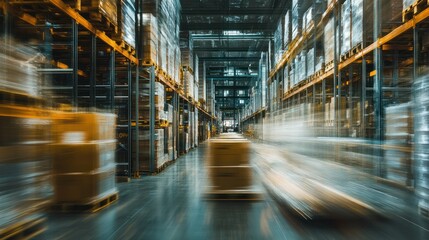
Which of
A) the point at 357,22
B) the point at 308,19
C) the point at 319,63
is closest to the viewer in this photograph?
the point at 357,22

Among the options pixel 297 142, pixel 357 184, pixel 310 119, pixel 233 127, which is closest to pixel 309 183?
pixel 357 184

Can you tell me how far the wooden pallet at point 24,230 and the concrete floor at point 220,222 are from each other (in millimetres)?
303

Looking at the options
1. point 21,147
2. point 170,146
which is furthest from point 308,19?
point 21,147

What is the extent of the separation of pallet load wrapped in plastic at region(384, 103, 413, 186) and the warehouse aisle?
7.49 feet

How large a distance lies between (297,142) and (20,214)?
6322 millimetres

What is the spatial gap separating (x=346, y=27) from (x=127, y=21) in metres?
4.76

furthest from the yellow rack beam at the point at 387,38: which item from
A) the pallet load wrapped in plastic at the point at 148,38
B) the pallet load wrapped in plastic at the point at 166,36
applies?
the pallet load wrapped in plastic at the point at 148,38

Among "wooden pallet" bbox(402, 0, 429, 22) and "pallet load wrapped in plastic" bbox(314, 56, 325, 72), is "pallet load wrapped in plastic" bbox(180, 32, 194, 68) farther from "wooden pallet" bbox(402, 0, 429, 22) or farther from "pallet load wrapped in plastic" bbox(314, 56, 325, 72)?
"wooden pallet" bbox(402, 0, 429, 22)

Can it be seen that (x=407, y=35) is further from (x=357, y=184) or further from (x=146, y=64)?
(x=146, y=64)

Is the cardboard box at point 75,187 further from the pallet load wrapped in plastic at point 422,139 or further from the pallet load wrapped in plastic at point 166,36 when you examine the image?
the pallet load wrapped in plastic at point 166,36

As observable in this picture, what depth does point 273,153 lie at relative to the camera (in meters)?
9.73

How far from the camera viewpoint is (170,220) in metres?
3.70

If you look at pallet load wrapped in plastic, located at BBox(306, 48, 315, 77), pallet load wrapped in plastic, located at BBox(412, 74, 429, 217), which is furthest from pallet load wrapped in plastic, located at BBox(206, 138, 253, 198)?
pallet load wrapped in plastic, located at BBox(306, 48, 315, 77)

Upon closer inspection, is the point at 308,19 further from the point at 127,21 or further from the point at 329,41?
the point at 127,21
